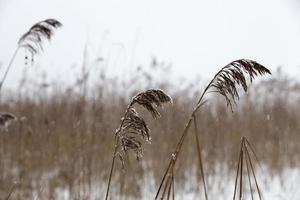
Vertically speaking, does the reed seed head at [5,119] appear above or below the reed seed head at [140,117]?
above

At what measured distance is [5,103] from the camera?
6.34 metres

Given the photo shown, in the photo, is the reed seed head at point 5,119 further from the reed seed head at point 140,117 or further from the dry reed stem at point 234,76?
the dry reed stem at point 234,76

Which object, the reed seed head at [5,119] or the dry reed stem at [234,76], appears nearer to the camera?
the dry reed stem at [234,76]

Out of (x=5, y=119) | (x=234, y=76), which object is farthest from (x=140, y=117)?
(x=5, y=119)

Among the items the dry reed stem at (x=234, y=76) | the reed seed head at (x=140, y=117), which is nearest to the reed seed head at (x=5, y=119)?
the reed seed head at (x=140, y=117)

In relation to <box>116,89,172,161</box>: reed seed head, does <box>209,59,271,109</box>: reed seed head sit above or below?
above

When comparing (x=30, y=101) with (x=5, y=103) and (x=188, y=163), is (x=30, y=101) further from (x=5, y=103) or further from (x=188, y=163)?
(x=188, y=163)

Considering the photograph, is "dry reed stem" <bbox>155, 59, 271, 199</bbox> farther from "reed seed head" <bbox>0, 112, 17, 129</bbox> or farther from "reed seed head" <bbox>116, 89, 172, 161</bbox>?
"reed seed head" <bbox>0, 112, 17, 129</bbox>

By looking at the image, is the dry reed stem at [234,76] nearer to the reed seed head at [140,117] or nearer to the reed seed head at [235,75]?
the reed seed head at [235,75]

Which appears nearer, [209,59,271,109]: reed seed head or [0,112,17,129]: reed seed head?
[209,59,271,109]: reed seed head

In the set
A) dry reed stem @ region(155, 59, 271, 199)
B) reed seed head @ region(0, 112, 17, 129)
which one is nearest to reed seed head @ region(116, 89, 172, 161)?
dry reed stem @ region(155, 59, 271, 199)

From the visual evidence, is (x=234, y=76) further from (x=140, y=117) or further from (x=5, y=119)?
(x=5, y=119)

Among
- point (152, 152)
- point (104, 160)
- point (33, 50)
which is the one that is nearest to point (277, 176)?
point (152, 152)

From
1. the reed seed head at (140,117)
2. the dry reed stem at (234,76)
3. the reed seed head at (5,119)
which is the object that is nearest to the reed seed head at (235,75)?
the dry reed stem at (234,76)
